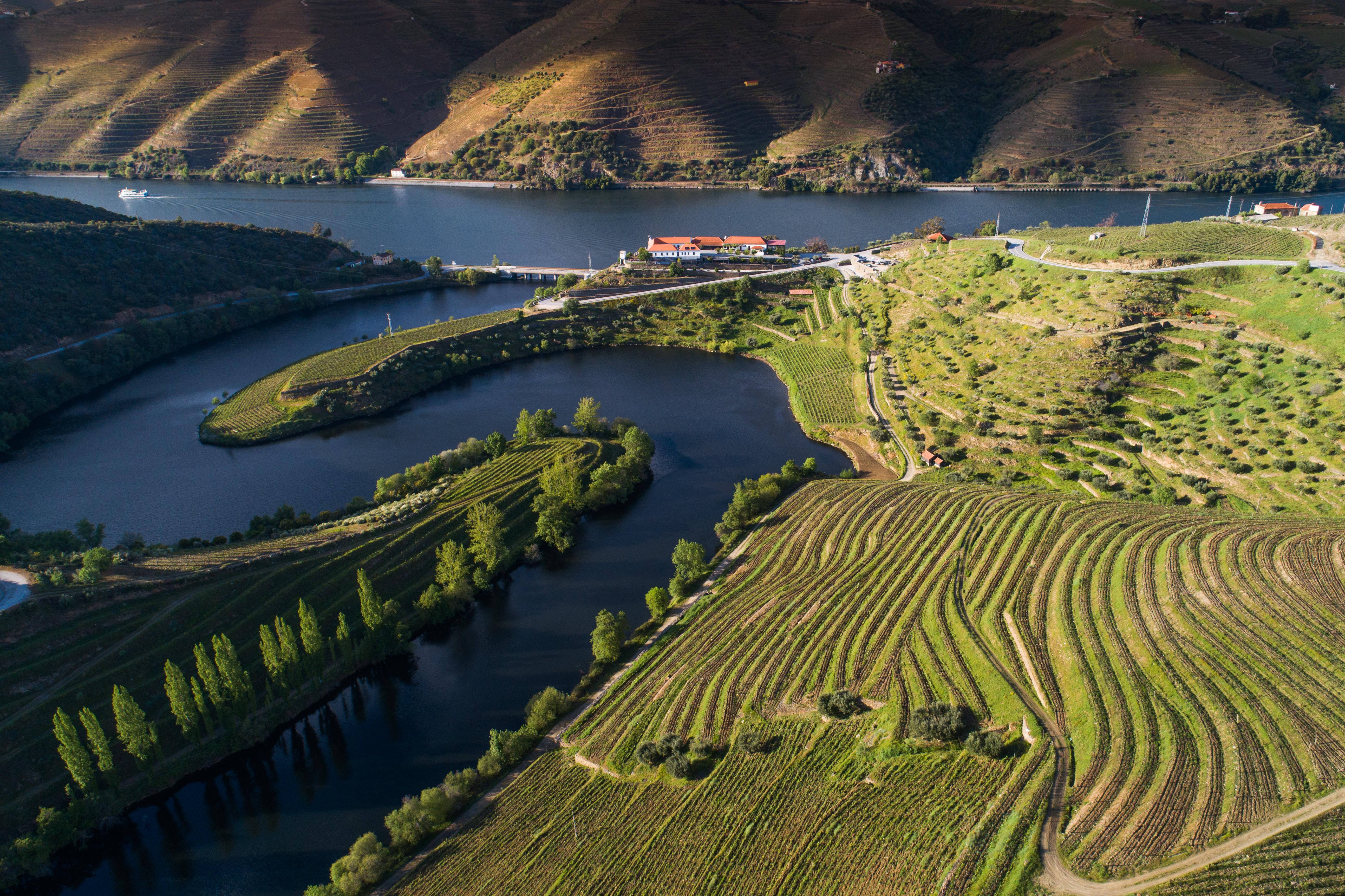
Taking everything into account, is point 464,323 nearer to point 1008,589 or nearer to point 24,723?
point 24,723

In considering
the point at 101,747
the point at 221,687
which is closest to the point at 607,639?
the point at 221,687

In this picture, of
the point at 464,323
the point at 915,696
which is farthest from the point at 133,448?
the point at 915,696

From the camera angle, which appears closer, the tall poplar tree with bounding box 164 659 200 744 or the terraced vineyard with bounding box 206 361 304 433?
the tall poplar tree with bounding box 164 659 200 744

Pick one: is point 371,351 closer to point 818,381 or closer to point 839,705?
point 818,381

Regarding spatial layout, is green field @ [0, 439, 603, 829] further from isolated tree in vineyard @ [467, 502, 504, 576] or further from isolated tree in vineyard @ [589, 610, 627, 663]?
isolated tree in vineyard @ [589, 610, 627, 663]

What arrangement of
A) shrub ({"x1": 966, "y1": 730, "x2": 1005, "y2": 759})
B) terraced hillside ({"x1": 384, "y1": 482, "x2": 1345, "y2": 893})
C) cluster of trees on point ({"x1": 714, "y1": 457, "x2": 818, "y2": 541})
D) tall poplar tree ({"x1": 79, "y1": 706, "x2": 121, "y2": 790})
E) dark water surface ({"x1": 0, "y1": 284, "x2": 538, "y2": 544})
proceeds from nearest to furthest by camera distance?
terraced hillside ({"x1": 384, "y1": 482, "x2": 1345, "y2": 893}) < shrub ({"x1": 966, "y1": 730, "x2": 1005, "y2": 759}) < tall poplar tree ({"x1": 79, "y1": 706, "x2": 121, "y2": 790}) < cluster of trees on point ({"x1": 714, "y1": 457, "x2": 818, "y2": 541}) < dark water surface ({"x1": 0, "y1": 284, "x2": 538, "y2": 544})

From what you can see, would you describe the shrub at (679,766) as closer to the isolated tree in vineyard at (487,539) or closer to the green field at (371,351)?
the isolated tree in vineyard at (487,539)

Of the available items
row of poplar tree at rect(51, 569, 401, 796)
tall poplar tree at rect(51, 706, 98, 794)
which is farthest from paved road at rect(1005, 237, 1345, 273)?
tall poplar tree at rect(51, 706, 98, 794)
